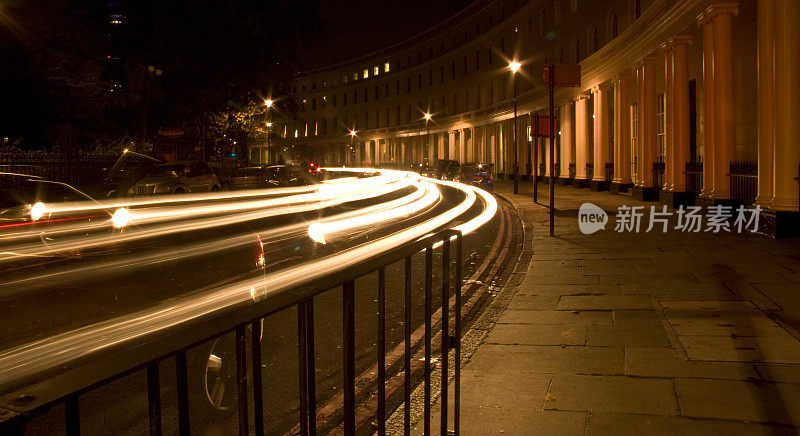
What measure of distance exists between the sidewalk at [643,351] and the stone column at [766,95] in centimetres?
322

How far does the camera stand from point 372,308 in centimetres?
777

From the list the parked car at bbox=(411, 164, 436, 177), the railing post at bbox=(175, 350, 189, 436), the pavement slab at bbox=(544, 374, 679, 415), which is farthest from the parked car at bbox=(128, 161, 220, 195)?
the parked car at bbox=(411, 164, 436, 177)

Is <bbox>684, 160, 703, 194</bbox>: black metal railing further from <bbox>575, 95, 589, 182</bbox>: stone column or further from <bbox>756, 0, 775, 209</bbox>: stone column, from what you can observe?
<bbox>575, 95, 589, 182</bbox>: stone column

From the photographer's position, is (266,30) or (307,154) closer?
(266,30)

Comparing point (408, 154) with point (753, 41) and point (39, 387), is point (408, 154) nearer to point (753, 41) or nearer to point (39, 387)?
→ point (753, 41)

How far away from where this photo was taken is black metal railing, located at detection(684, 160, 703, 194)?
19.7 metres

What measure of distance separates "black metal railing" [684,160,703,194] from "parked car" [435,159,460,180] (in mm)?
27833

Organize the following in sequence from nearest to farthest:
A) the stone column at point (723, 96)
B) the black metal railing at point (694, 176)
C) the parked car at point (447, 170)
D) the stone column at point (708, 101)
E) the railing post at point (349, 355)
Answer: the railing post at point (349, 355), the stone column at point (723, 96), the stone column at point (708, 101), the black metal railing at point (694, 176), the parked car at point (447, 170)

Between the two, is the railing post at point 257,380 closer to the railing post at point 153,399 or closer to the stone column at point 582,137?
the railing post at point 153,399

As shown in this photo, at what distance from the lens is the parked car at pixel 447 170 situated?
48.6 m

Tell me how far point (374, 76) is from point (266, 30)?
2841 inches

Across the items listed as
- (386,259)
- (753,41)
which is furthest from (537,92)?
(386,259)

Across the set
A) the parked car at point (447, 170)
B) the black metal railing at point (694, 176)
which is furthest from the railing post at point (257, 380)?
the parked car at point (447, 170)

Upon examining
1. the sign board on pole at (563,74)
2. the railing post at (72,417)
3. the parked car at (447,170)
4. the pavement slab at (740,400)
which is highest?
the sign board on pole at (563,74)
